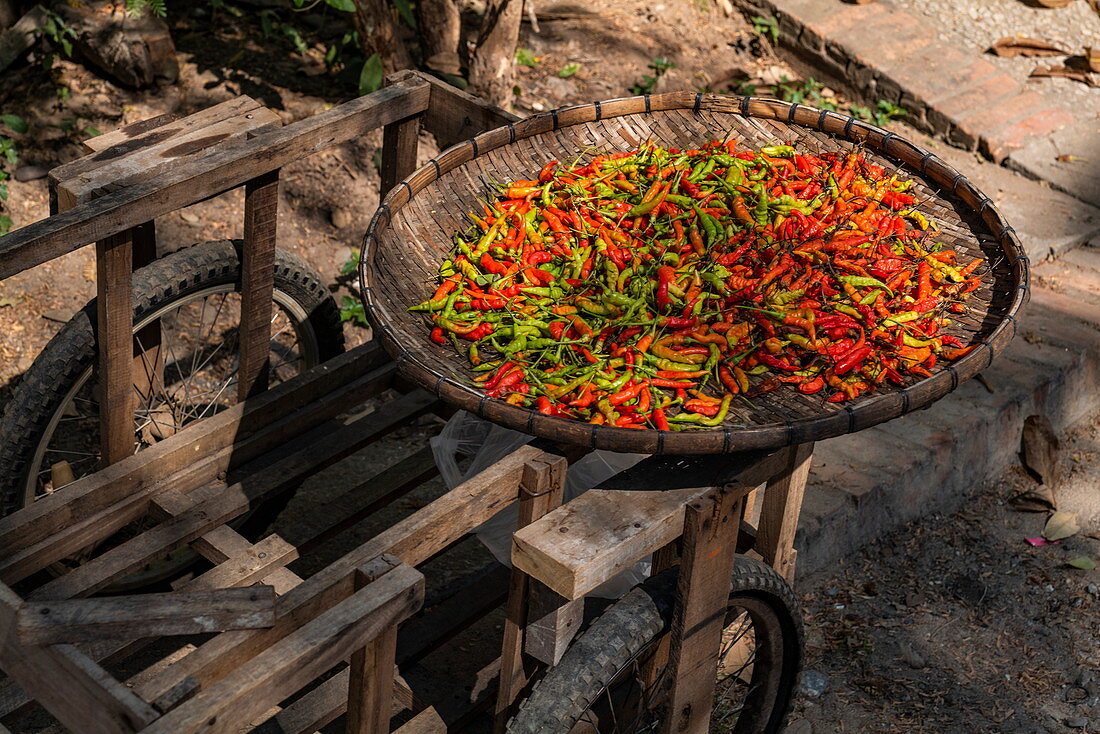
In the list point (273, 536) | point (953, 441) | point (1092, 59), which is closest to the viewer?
point (273, 536)

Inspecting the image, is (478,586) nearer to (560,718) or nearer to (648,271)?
(560,718)

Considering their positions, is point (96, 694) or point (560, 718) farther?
point (560, 718)

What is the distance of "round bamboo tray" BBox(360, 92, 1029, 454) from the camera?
2.63 metres

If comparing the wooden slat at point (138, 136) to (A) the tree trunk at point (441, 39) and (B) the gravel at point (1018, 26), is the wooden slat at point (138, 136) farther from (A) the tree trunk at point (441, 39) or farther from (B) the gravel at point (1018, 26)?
(B) the gravel at point (1018, 26)

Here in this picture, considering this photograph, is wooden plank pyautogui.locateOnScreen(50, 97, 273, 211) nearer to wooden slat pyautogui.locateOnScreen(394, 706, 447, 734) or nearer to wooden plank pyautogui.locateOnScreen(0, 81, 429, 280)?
wooden plank pyautogui.locateOnScreen(0, 81, 429, 280)

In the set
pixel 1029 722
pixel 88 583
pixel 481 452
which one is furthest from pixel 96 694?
pixel 1029 722

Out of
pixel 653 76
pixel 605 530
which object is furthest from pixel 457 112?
pixel 653 76

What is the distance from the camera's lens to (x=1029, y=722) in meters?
3.62

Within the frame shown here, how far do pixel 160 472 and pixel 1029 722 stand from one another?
2.71m

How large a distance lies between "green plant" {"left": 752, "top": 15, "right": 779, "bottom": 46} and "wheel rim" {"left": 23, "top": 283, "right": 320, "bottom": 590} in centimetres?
353

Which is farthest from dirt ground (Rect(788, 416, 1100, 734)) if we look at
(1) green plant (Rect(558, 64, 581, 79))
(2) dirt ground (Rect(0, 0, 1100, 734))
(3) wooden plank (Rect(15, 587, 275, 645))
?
(1) green plant (Rect(558, 64, 581, 79))

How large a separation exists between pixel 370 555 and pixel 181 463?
3.46ft

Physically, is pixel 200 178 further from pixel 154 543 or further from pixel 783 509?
pixel 783 509

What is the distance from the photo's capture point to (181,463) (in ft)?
10.9
